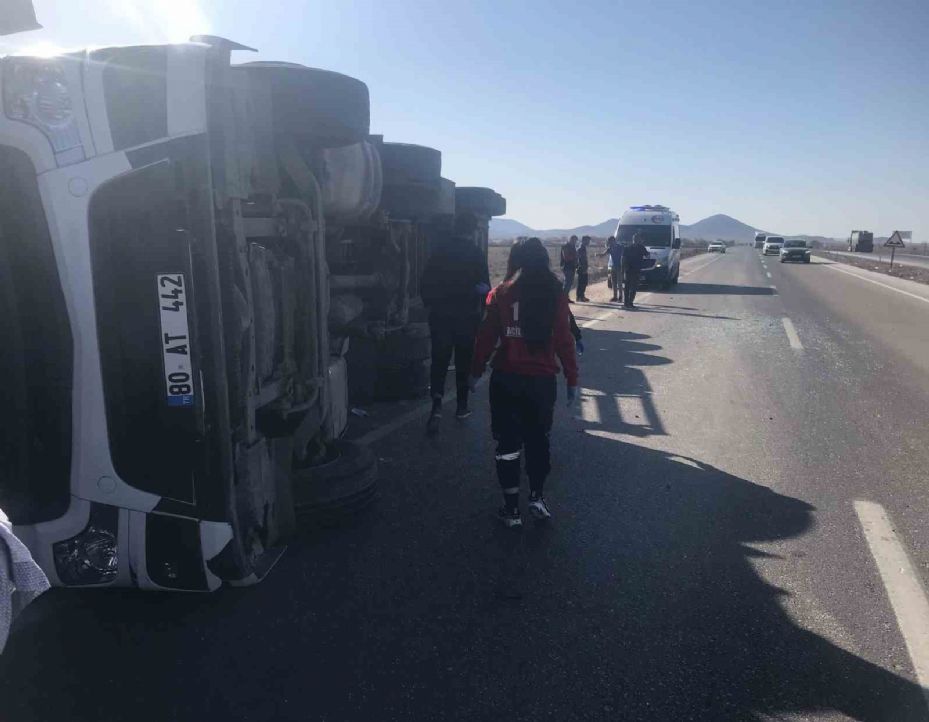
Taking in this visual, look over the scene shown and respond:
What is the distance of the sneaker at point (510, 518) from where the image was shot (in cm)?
459

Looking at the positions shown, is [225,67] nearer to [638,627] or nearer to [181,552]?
[181,552]

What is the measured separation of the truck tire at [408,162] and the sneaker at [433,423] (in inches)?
83.2

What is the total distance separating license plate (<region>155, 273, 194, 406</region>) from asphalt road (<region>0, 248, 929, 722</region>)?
3.68 feet

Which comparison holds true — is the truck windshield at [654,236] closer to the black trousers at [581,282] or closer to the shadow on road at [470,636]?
the black trousers at [581,282]

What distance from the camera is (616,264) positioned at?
20.1 metres

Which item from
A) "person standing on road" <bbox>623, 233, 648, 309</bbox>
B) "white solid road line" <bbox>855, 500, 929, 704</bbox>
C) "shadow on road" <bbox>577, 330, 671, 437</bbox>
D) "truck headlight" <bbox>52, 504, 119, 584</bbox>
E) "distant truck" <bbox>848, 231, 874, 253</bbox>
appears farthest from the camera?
"distant truck" <bbox>848, 231, 874, 253</bbox>

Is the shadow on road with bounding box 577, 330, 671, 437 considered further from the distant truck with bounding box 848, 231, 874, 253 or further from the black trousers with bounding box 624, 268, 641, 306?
the distant truck with bounding box 848, 231, 874, 253

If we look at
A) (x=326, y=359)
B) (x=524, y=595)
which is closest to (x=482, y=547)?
(x=524, y=595)

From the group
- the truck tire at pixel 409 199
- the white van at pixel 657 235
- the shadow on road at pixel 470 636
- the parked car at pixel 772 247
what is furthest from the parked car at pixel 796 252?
the shadow on road at pixel 470 636

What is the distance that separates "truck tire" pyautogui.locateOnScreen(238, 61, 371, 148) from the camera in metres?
4.14

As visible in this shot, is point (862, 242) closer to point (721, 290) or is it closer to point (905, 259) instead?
point (905, 259)

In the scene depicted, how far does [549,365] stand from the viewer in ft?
15.0

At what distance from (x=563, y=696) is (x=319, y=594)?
132cm

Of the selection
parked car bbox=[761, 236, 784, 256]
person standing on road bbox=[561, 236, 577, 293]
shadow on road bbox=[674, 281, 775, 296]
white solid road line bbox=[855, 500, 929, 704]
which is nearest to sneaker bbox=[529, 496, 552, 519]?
white solid road line bbox=[855, 500, 929, 704]
